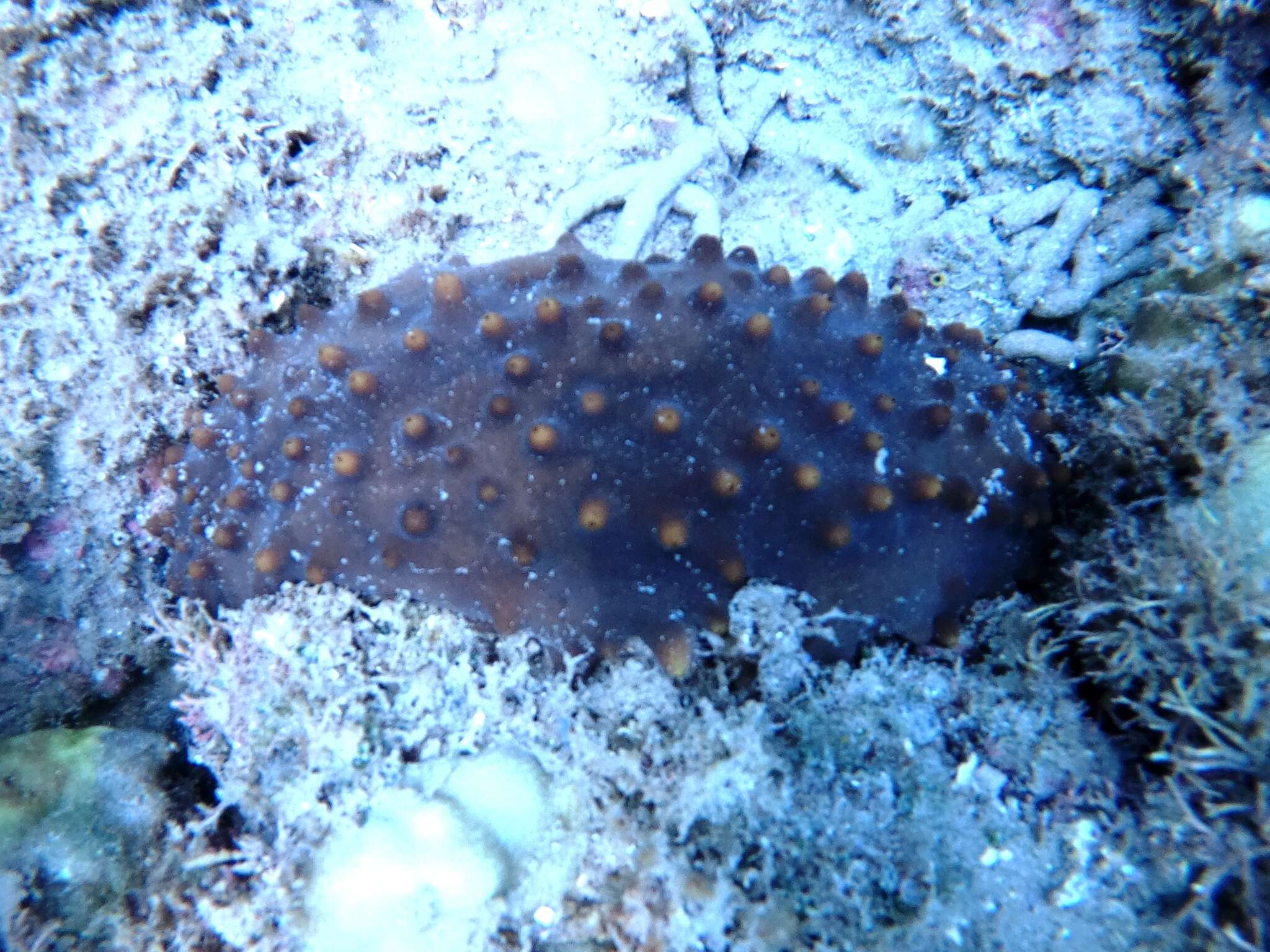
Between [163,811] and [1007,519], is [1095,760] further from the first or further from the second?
[163,811]

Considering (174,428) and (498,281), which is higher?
(498,281)

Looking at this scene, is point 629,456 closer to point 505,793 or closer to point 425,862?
point 505,793

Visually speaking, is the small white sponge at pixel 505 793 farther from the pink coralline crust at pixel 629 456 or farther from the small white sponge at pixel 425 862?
the pink coralline crust at pixel 629 456

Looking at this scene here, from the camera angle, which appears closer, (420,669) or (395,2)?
(420,669)

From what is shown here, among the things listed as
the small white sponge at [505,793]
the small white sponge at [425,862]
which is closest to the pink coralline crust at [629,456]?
the small white sponge at [505,793]

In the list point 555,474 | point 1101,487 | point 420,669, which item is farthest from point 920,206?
point 420,669

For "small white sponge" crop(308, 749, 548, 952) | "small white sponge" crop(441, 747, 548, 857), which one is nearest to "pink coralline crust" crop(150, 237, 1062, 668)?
"small white sponge" crop(441, 747, 548, 857)
